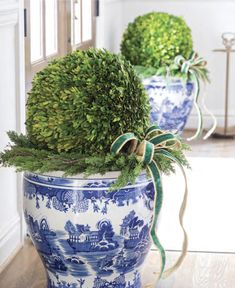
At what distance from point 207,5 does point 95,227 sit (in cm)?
326

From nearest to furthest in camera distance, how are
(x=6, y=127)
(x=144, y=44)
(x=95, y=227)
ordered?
(x=95, y=227), (x=6, y=127), (x=144, y=44)

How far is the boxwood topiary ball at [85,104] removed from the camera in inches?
93.2

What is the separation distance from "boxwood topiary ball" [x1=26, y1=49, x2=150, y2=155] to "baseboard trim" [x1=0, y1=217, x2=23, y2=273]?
0.59m

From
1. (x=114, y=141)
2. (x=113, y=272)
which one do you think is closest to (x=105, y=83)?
(x=114, y=141)

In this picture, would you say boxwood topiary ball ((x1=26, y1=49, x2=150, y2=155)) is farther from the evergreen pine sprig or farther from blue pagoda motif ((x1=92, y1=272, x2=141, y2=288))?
blue pagoda motif ((x1=92, y1=272, x2=141, y2=288))

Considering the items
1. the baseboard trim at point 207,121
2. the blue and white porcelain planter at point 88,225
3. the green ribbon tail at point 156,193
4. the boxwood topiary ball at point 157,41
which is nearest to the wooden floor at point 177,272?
the blue and white porcelain planter at point 88,225

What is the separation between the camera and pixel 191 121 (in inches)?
216

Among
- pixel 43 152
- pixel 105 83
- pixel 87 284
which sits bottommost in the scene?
pixel 87 284

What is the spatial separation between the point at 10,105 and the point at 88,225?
2.55ft

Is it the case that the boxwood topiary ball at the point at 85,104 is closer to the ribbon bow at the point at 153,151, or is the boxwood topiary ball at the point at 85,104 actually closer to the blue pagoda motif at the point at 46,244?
the ribbon bow at the point at 153,151

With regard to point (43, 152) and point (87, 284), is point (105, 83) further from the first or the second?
point (87, 284)

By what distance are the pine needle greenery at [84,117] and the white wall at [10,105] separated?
413mm

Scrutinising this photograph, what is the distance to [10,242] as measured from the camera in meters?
3.01

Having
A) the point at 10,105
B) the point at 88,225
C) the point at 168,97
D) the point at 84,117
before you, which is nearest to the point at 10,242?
the point at 10,105
